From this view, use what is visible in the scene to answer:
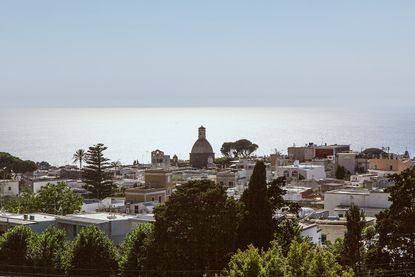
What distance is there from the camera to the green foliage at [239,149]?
101m

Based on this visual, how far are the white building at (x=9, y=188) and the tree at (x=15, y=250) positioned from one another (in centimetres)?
3065

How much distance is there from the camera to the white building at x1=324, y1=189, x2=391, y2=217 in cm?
4169

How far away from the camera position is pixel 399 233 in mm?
20516

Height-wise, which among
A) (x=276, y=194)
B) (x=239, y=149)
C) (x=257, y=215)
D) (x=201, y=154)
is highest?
(x=239, y=149)

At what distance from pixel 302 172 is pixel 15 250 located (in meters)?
40.6

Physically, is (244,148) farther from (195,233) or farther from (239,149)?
(195,233)

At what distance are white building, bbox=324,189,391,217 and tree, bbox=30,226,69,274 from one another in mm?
19948

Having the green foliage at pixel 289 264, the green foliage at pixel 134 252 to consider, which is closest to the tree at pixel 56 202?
the green foliage at pixel 134 252

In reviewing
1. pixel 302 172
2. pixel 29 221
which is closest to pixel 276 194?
pixel 29 221

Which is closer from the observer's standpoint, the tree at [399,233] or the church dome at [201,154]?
the tree at [399,233]

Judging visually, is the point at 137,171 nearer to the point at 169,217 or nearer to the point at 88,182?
the point at 88,182

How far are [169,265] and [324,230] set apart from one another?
14716mm

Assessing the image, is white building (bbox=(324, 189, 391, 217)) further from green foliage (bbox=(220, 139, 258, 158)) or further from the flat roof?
green foliage (bbox=(220, 139, 258, 158))

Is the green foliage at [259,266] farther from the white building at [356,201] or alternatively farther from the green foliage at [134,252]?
the white building at [356,201]
